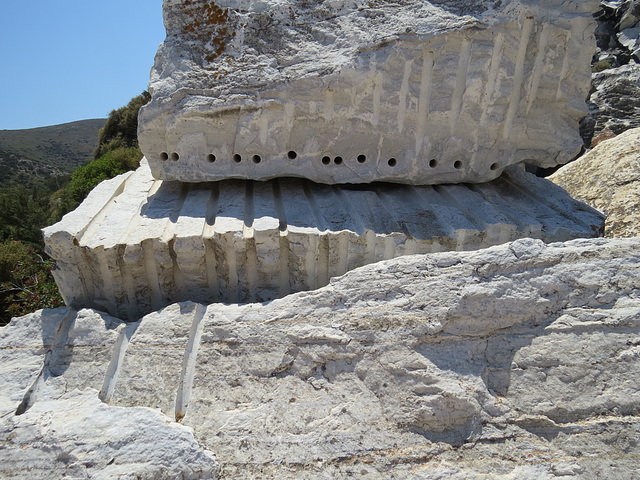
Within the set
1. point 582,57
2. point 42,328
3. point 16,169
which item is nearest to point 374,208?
point 582,57

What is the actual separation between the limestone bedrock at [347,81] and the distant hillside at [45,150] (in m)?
18.6

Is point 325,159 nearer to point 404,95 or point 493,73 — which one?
point 404,95

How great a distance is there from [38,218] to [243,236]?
8.35 metres

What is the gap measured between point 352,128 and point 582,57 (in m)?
1.28

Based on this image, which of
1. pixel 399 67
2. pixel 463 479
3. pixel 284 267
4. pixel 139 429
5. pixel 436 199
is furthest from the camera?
pixel 436 199

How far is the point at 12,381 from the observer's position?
1782 millimetres

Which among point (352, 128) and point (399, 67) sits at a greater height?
point (399, 67)

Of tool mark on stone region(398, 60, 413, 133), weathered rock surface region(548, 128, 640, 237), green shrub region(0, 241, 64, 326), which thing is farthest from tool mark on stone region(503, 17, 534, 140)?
green shrub region(0, 241, 64, 326)

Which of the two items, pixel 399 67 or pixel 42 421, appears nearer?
pixel 42 421

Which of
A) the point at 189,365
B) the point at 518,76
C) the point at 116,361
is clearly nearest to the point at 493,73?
the point at 518,76

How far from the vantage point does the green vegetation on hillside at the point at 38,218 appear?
4978 millimetres

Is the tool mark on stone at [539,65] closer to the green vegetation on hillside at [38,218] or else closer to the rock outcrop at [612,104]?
the green vegetation on hillside at [38,218]

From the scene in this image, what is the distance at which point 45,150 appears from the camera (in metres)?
24.4

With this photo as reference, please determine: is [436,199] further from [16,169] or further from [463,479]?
[16,169]
